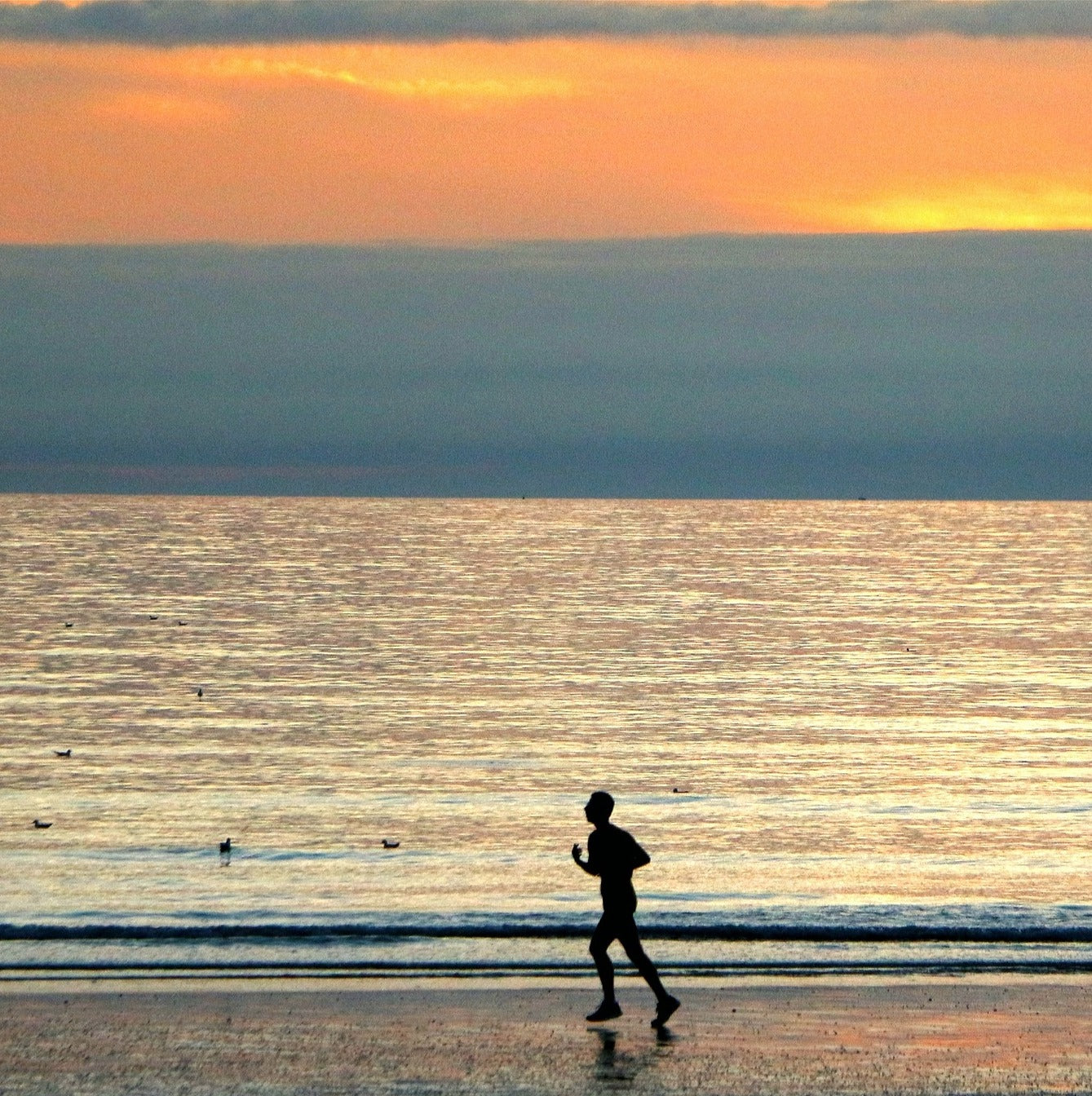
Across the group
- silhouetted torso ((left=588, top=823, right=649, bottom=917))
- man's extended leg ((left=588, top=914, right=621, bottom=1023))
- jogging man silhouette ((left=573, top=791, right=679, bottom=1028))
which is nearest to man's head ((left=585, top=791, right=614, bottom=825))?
jogging man silhouette ((left=573, top=791, right=679, bottom=1028))

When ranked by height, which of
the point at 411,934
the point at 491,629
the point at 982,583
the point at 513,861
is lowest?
the point at 411,934

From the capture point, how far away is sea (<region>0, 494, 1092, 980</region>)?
652 inches

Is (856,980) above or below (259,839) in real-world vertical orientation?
below

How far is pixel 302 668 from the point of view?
56094mm

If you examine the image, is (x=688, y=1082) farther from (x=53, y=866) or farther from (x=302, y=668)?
(x=302, y=668)

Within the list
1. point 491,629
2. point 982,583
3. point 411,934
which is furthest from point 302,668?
point 982,583

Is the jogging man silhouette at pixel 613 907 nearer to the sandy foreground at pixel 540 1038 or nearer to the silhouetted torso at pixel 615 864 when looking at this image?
the silhouetted torso at pixel 615 864

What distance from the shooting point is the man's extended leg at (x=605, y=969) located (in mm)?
12125

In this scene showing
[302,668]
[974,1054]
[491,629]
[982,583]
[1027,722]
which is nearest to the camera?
[974,1054]

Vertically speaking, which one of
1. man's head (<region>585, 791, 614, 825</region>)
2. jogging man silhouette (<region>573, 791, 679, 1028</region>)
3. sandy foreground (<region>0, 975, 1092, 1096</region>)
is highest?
man's head (<region>585, 791, 614, 825</region>)

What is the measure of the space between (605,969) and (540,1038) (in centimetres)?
79

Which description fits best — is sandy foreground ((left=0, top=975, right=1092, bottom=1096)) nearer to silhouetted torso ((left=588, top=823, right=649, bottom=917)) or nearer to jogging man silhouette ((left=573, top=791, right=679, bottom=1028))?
jogging man silhouette ((left=573, top=791, right=679, bottom=1028))

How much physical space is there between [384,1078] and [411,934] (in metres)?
5.91

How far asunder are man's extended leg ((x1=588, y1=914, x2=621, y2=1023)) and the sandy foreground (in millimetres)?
103
